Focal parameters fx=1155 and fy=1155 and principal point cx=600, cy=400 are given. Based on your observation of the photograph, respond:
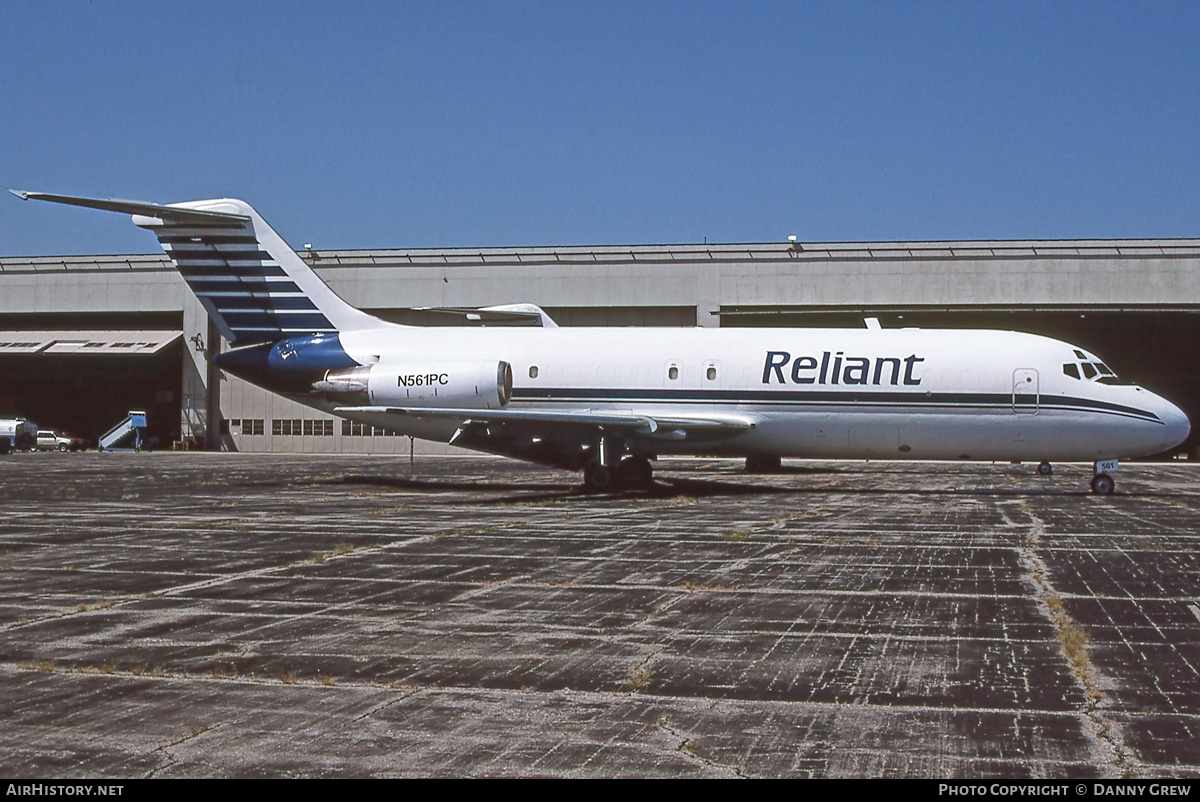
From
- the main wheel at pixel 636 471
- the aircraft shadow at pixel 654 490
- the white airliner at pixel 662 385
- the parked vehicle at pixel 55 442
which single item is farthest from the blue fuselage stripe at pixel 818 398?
the parked vehicle at pixel 55 442

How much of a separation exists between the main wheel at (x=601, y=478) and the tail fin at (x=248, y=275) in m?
7.40

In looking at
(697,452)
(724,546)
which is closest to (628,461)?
(697,452)

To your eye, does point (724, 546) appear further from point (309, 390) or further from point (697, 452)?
point (309, 390)

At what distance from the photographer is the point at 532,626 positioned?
31.3ft

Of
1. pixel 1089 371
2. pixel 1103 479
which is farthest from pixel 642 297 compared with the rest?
pixel 1089 371

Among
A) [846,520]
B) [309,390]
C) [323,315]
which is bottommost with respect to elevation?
[846,520]

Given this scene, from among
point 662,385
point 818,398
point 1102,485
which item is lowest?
point 1102,485

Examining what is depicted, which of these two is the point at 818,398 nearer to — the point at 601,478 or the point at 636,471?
the point at 636,471

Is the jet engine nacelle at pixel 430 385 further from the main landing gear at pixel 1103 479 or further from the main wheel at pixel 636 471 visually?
the main landing gear at pixel 1103 479

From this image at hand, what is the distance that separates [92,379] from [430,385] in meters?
52.8

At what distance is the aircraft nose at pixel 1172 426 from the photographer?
2475cm

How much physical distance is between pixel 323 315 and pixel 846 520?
49.9ft

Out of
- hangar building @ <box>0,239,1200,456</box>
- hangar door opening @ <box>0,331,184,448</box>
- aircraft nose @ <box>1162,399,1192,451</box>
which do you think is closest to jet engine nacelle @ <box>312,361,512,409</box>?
aircraft nose @ <box>1162,399,1192,451</box>

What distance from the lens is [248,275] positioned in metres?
28.8
